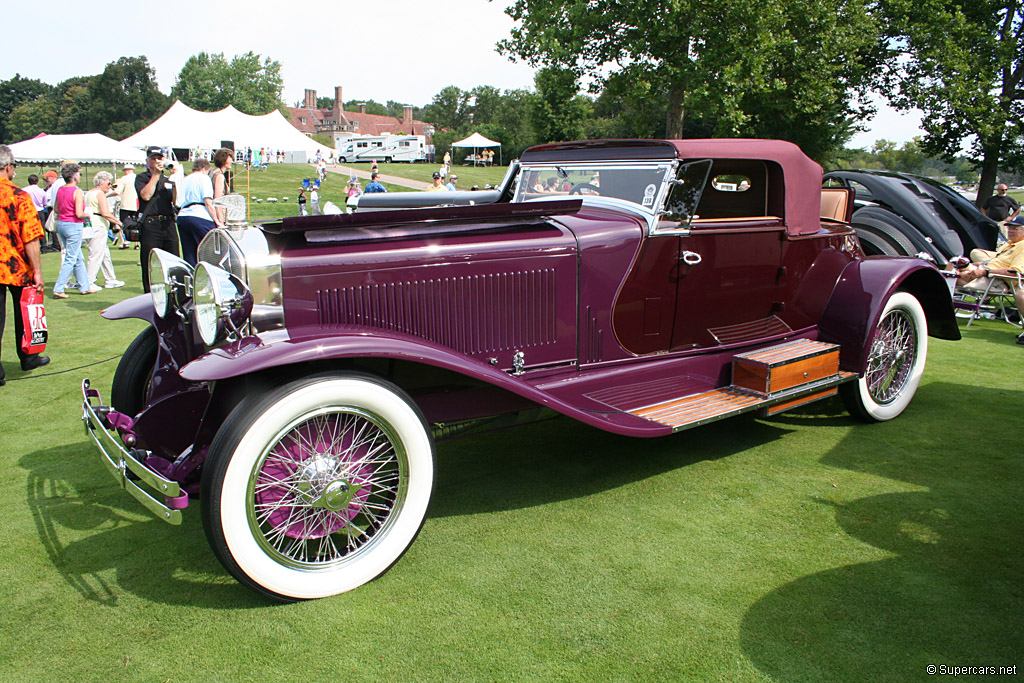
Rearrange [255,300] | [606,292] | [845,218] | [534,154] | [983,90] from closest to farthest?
[255,300]
[606,292]
[534,154]
[845,218]
[983,90]

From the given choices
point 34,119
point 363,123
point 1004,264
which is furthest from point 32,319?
point 363,123

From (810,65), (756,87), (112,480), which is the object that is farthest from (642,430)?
(810,65)

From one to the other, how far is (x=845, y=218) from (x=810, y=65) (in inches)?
746

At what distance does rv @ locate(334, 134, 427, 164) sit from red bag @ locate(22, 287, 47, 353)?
46472mm

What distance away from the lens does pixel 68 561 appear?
9.71 ft

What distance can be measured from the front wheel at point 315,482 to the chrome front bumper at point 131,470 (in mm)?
185

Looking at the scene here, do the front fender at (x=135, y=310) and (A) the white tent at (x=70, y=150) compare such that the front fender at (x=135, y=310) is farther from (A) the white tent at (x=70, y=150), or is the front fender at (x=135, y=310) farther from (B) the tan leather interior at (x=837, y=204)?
(A) the white tent at (x=70, y=150)

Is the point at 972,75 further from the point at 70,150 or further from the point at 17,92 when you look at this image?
the point at 17,92

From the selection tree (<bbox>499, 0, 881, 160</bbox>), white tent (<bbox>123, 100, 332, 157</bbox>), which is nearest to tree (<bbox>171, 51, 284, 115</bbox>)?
white tent (<bbox>123, 100, 332, 157</bbox>)

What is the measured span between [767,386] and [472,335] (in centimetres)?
179

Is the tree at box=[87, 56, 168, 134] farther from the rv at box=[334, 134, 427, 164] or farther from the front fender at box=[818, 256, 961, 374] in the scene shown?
the front fender at box=[818, 256, 961, 374]

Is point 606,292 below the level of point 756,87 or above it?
below

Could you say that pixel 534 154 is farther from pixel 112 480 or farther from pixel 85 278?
pixel 85 278

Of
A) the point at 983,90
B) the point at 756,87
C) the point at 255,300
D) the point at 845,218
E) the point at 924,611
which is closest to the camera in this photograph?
the point at 924,611
